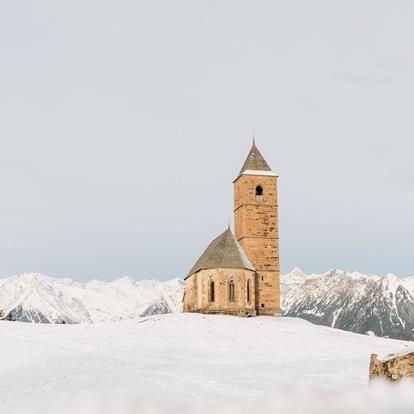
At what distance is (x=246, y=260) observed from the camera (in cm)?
7481

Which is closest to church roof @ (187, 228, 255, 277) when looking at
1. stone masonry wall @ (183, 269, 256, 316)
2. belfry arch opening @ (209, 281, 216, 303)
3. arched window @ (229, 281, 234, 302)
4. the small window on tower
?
stone masonry wall @ (183, 269, 256, 316)

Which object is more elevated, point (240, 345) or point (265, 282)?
point (265, 282)

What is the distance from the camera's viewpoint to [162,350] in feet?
161

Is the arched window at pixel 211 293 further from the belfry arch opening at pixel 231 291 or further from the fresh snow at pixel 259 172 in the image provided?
the fresh snow at pixel 259 172

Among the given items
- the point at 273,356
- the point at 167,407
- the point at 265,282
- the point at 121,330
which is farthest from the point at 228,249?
the point at 167,407

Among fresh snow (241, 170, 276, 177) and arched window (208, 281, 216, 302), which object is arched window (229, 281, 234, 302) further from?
fresh snow (241, 170, 276, 177)

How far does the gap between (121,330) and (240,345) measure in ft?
30.3

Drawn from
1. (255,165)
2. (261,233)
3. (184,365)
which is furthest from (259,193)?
(184,365)

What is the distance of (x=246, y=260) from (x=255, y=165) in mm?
12736

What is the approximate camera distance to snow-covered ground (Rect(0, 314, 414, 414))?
2214 cm

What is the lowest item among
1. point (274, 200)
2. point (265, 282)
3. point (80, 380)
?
point (80, 380)

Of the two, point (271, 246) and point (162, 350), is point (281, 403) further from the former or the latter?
point (271, 246)

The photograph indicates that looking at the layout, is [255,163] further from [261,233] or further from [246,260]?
[246,260]

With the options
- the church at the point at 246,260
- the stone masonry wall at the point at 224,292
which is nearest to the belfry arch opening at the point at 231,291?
the church at the point at 246,260
